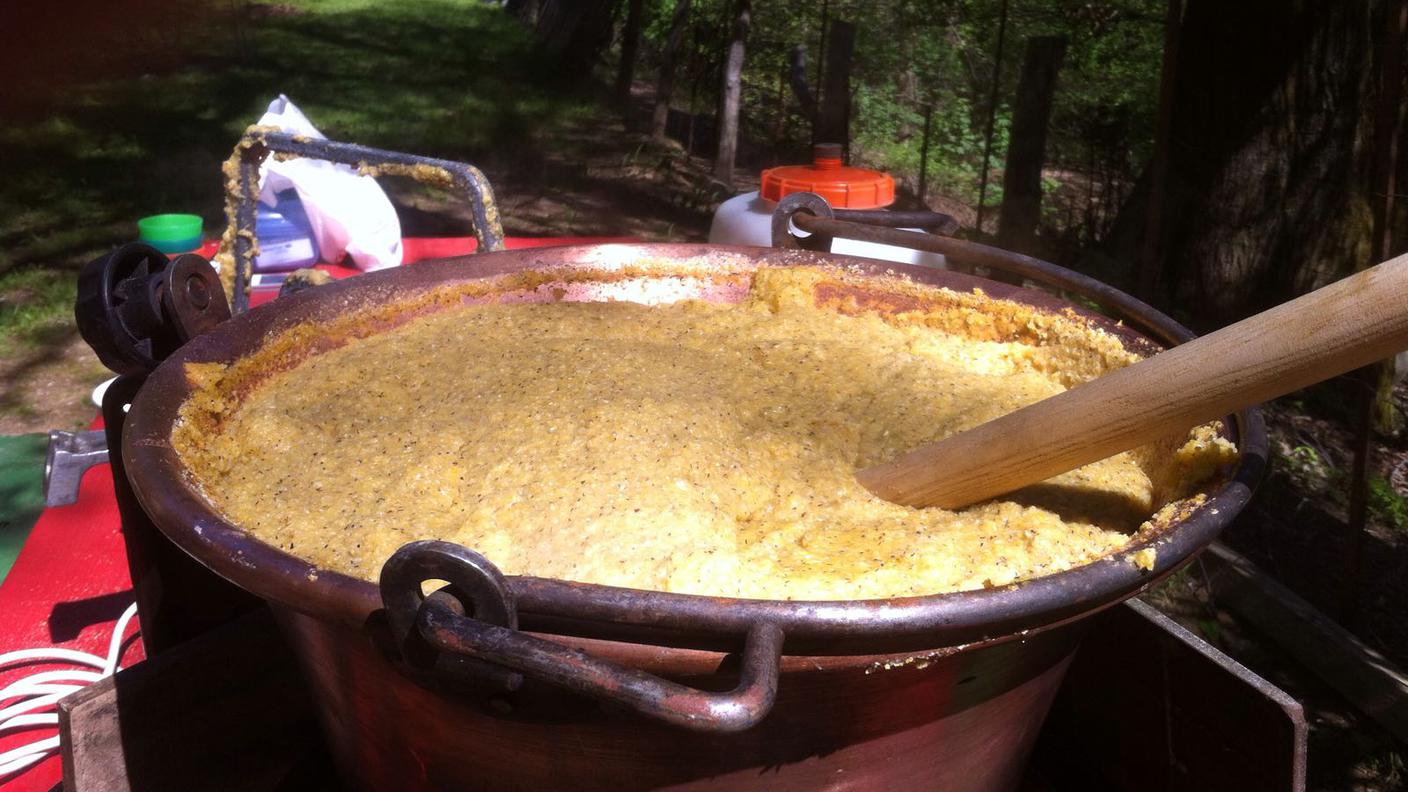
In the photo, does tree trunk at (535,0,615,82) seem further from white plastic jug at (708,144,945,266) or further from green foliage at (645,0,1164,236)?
white plastic jug at (708,144,945,266)

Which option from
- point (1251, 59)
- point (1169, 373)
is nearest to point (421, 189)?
point (1251, 59)

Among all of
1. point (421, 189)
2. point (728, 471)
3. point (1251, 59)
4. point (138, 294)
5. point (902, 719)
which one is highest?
point (1251, 59)

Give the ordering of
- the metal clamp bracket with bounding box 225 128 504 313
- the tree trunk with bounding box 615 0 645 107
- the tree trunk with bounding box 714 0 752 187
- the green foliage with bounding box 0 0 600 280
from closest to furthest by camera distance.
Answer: the metal clamp bracket with bounding box 225 128 504 313 < the tree trunk with bounding box 714 0 752 187 < the green foliage with bounding box 0 0 600 280 < the tree trunk with bounding box 615 0 645 107

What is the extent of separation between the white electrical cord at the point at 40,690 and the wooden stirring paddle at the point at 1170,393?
131cm

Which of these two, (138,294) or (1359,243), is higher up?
(138,294)

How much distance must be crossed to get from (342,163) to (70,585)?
94 cm

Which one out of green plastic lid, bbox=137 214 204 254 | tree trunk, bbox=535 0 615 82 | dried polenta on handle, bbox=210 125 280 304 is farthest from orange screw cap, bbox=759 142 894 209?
tree trunk, bbox=535 0 615 82

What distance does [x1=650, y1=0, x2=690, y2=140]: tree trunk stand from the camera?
6.80 m

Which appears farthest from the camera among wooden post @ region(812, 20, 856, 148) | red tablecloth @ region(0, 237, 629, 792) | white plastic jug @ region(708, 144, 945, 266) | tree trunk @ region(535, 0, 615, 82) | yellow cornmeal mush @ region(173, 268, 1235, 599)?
tree trunk @ region(535, 0, 615, 82)

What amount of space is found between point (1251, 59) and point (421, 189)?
532 cm

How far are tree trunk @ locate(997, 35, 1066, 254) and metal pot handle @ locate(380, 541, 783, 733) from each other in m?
3.78

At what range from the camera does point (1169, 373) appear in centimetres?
97

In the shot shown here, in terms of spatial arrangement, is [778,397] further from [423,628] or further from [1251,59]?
[1251,59]

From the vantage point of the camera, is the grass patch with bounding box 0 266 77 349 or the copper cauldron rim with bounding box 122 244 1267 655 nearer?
the copper cauldron rim with bounding box 122 244 1267 655
